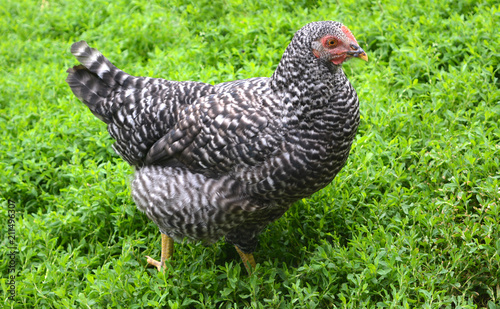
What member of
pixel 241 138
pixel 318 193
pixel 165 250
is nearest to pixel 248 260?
pixel 165 250

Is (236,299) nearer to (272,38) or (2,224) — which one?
(2,224)

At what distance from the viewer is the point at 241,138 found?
312 cm

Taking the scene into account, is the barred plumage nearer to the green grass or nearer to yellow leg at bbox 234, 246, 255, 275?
yellow leg at bbox 234, 246, 255, 275

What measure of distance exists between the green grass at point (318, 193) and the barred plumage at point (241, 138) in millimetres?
430

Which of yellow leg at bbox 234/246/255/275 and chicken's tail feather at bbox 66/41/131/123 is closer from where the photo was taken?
yellow leg at bbox 234/246/255/275

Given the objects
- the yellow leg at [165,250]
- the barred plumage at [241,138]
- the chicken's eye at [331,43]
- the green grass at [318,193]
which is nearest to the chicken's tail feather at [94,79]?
the barred plumage at [241,138]

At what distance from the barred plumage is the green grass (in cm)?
43

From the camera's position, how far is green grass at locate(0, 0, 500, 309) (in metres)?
3.27

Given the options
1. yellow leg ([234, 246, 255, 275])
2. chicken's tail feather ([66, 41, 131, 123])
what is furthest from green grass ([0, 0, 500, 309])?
chicken's tail feather ([66, 41, 131, 123])

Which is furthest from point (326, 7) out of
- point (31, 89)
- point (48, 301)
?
point (48, 301)

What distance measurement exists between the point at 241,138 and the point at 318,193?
111 cm

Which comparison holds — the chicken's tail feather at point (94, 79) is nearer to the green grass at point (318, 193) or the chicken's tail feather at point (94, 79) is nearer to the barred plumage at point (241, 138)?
the barred plumage at point (241, 138)

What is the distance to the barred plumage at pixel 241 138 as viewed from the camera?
3021 millimetres

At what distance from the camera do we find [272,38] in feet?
18.0
